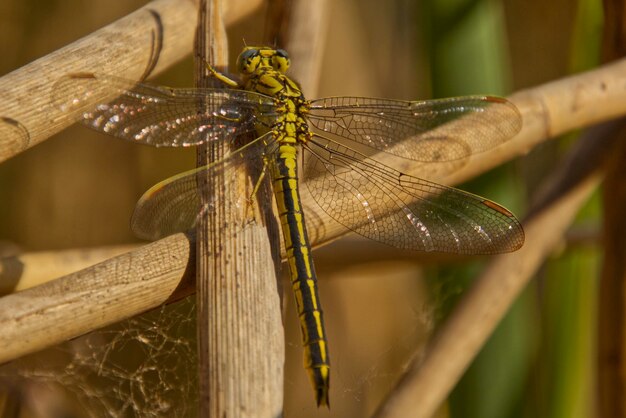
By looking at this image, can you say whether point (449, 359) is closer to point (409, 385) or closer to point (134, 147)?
point (409, 385)

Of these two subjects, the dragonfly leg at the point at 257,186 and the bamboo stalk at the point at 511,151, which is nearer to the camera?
the bamboo stalk at the point at 511,151

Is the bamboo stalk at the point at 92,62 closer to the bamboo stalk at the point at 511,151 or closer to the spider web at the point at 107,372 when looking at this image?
the bamboo stalk at the point at 511,151

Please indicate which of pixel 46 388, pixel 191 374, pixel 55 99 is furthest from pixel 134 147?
pixel 55 99

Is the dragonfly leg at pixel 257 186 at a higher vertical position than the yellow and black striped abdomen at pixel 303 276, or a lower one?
higher

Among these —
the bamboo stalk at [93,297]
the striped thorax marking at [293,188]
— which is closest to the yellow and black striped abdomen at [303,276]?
the striped thorax marking at [293,188]

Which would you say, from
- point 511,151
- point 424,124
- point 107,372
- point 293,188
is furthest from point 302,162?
point 107,372

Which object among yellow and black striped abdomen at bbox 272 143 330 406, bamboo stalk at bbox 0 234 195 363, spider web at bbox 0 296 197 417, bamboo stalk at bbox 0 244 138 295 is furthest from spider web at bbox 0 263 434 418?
bamboo stalk at bbox 0 234 195 363

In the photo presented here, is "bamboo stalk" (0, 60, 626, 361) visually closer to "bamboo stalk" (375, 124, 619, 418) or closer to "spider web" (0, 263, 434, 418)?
"bamboo stalk" (375, 124, 619, 418)

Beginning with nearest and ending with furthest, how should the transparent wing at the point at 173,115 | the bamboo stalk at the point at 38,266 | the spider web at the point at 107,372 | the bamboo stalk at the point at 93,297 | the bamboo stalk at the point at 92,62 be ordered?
the bamboo stalk at the point at 93,297, the bamboo stalk at the point at 92,62, the transparent wing at the point at 173,115, the bamboo stalk at the point at 38,266, the spider web at the point at 107,372
